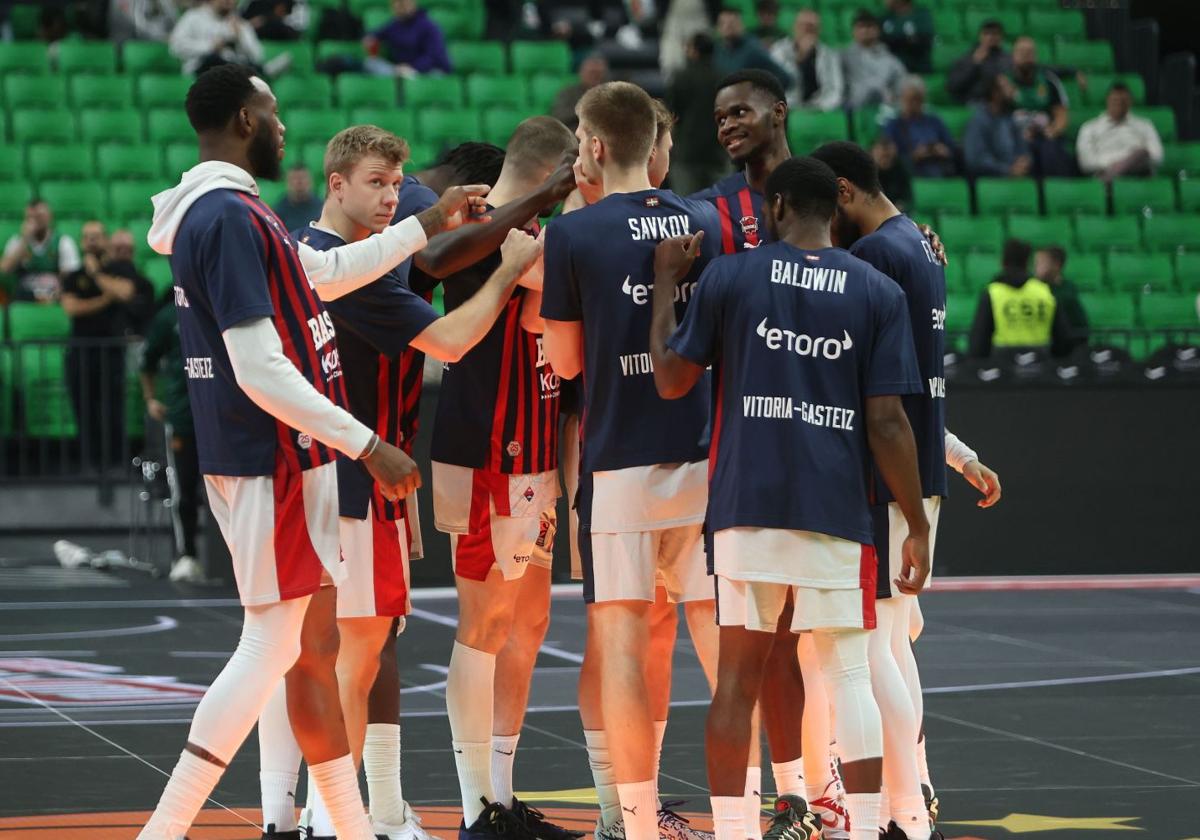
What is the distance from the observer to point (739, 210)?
6480mm

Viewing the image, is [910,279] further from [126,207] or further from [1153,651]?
[126,207]

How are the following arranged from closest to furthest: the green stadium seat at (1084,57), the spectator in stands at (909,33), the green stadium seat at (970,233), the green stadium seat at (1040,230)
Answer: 1. the green stadium seat at (970,233)
2. the green stadium seat at (1040,230)
3. the spectator in stands at (909,33)
4. the green stadium seat at (1084,57)

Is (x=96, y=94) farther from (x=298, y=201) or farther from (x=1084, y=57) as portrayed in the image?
(x=1084, y=57)

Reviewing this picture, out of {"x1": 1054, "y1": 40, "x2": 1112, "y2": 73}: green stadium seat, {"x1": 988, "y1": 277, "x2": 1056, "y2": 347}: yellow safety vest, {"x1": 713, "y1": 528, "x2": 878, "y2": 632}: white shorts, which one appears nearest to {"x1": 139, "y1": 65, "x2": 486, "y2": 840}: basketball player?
{"x1": 713, "y1": 528, "x2": 878, "y2": 632}: white shorts

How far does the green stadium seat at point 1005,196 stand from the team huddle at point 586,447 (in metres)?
12.3

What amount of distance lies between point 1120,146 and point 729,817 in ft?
49.3

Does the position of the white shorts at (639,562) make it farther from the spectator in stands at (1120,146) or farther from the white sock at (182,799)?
the spectator in stands at (1120,146)

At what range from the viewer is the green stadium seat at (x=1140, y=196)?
19.0 m

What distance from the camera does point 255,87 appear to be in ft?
18.2

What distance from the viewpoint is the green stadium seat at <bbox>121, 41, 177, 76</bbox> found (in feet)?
60.8

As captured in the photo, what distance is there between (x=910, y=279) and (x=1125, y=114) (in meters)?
13.8

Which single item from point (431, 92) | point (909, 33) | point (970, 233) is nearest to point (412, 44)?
point (431, 92)

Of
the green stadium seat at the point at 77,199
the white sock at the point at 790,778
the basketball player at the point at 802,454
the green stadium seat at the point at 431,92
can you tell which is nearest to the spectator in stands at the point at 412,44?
the green stadium seat at the point at 431,92

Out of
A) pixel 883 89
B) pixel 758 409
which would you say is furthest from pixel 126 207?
pixel 758 409
